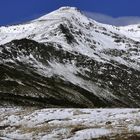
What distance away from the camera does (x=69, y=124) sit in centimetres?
4022

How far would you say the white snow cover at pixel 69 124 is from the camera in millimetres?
34156

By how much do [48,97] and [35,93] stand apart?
619cm

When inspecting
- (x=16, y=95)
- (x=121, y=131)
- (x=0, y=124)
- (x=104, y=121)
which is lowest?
(x=121, y=131)

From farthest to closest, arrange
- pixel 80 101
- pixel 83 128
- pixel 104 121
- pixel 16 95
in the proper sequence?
1. pixel 80 101
2. pixel 16 95
3. pixel 104 121
4. pixel 83 128

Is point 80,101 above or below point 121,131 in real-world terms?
above

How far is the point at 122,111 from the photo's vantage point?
147 feet

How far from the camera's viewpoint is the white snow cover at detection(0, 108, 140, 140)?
34156mm

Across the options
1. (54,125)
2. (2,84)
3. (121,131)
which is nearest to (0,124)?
(54,125)

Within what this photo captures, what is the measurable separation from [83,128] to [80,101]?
532ft

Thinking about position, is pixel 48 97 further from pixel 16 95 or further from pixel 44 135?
pixel 44 135

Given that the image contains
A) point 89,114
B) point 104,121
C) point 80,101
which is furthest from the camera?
point 80,101

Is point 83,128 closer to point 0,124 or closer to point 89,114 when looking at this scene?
point 89,114

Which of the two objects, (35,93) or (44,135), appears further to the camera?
(35,93)

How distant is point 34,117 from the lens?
4659 centimetres
